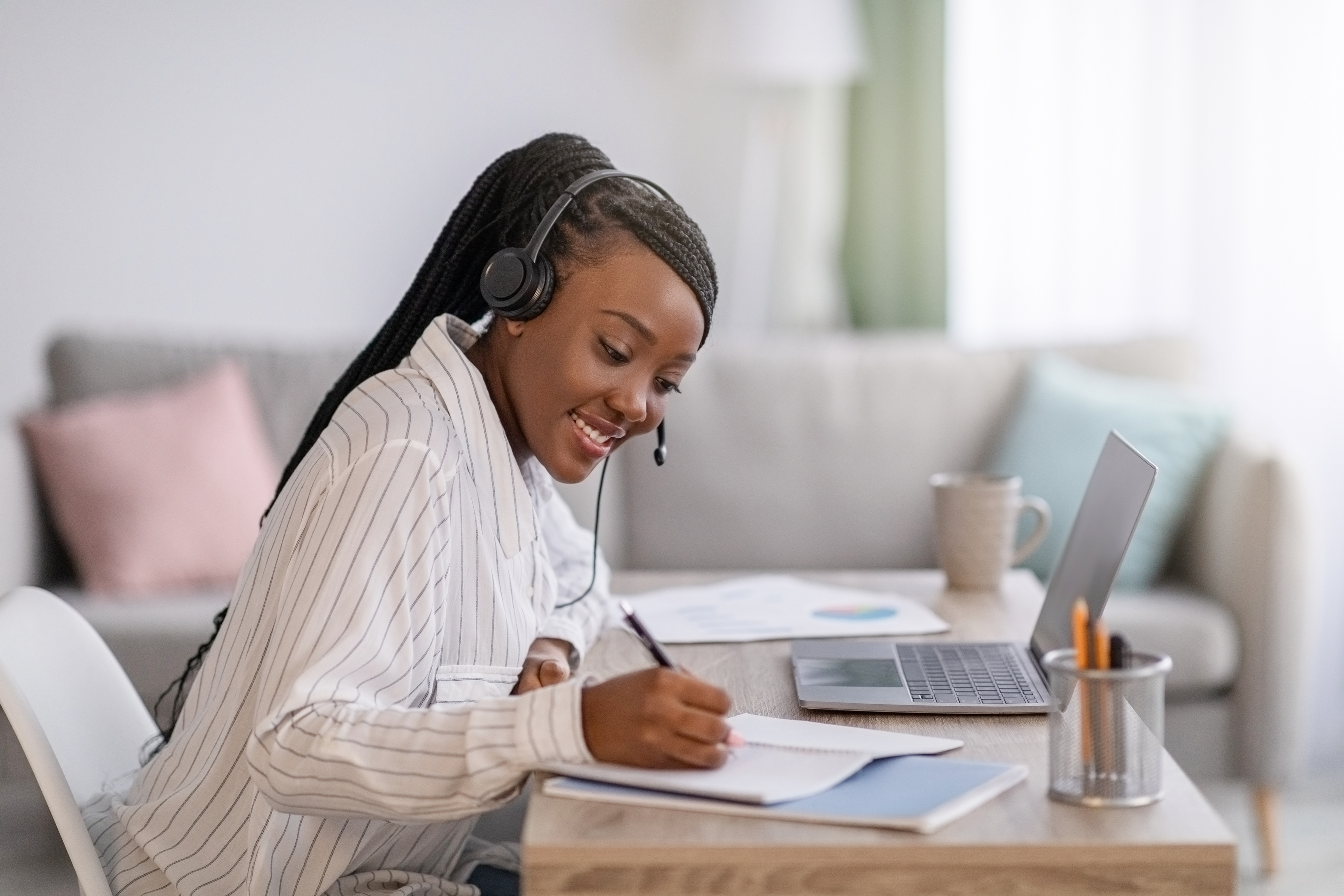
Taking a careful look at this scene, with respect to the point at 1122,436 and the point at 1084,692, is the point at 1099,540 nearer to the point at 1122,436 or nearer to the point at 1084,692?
the point at 1084,692

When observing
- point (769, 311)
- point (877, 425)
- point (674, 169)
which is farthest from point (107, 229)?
point (877, 425)

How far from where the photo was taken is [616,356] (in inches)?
44.5

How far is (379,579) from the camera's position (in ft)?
3.02

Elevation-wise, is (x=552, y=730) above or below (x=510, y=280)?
below

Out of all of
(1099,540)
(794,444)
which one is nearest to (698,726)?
(1099,540)

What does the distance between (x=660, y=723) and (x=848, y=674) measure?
1.19ft

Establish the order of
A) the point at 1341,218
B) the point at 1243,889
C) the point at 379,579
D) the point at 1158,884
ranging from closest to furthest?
the point at 1158,884 < the point at 379,579 < the point at 1243,889 < the point at 1341,218

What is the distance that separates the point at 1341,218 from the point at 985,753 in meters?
2.65

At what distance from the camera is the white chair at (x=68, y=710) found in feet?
3.26

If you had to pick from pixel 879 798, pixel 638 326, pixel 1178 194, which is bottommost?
pixel 879 798

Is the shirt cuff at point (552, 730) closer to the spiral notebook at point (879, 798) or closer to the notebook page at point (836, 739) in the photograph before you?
the spiral notebook at point (879, 798)

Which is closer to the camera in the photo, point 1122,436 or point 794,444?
point 1122,436

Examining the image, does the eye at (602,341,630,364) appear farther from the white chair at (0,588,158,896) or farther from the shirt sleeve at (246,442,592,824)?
the white chair at (0,588,158,896)

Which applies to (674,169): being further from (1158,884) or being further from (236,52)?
(1158,884)
